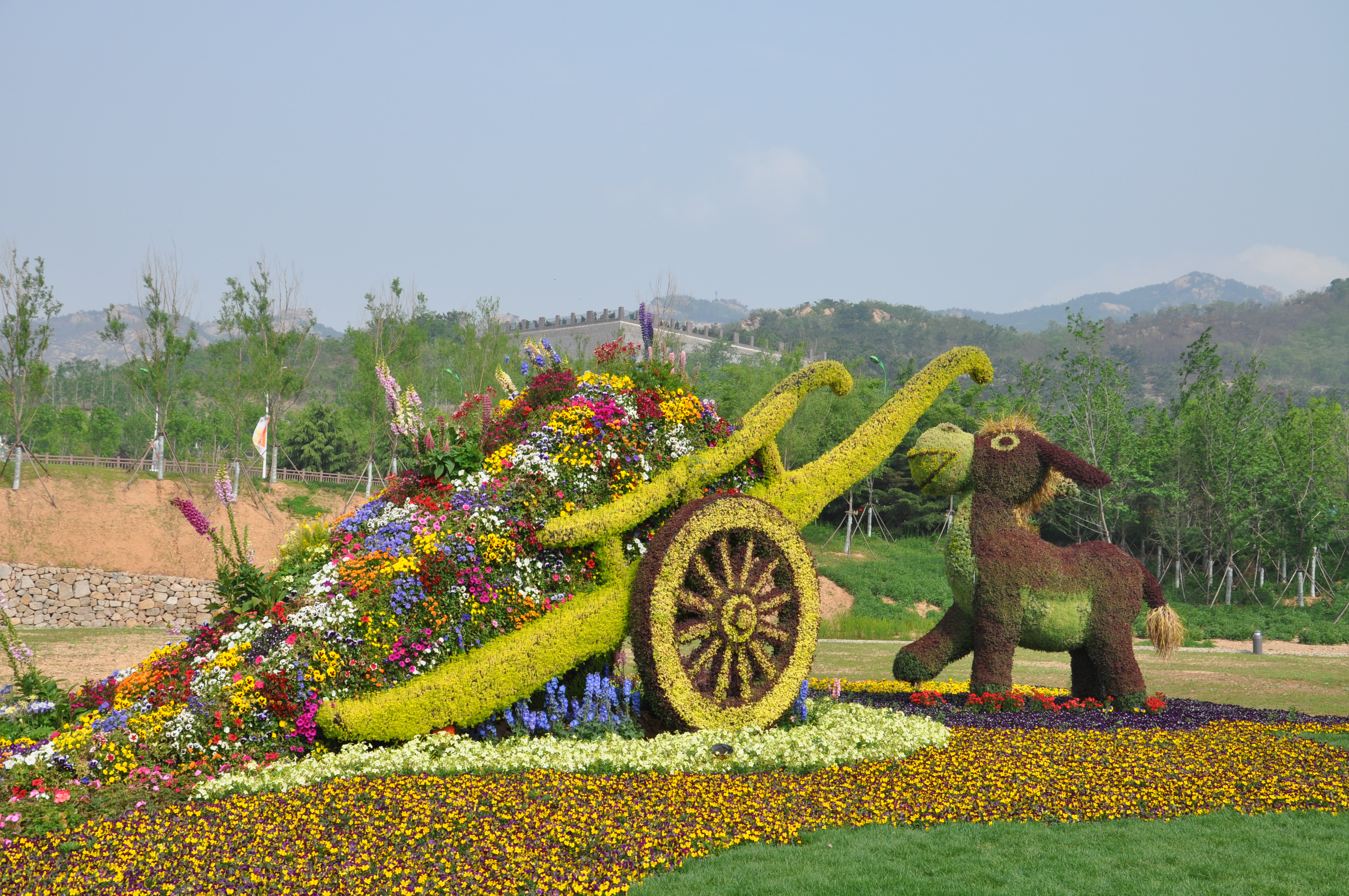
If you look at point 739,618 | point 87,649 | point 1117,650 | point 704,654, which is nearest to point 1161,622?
point 1117,650

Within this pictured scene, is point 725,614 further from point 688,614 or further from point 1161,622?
point 1161,622

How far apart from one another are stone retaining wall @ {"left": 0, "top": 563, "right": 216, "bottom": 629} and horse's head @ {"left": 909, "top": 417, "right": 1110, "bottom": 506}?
61.7 feet

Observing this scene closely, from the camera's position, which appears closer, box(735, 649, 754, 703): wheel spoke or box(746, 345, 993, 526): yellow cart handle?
box(735, 649, 754, 703): wheel spoke

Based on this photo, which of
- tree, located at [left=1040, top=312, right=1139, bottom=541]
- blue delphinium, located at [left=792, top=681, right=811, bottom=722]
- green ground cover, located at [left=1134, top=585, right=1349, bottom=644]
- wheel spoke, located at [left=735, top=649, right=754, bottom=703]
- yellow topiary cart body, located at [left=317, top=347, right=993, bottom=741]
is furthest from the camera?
tree, located at [left=1040, top=312, right=1139, bottom=541]

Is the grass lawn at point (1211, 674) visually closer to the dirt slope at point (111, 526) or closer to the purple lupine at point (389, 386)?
the purple lupine at point (389, 386)

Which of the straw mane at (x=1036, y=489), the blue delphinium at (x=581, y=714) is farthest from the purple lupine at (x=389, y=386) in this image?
the straw mane at (x=1036, y=489)

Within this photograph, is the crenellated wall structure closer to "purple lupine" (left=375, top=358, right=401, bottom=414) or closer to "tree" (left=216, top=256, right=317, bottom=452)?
"tree" (left=216, top=256, right=317, bottom=452)

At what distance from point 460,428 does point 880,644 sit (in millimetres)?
14326

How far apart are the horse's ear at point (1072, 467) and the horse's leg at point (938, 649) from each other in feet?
6.36

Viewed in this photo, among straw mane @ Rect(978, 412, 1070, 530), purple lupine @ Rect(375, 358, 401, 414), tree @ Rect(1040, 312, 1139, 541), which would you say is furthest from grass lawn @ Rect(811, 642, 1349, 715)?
tree @ Rect(1040, 312, 1139, 541)

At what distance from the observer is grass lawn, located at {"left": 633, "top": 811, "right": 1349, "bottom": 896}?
4906 millimetres

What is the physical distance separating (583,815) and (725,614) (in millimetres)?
2519

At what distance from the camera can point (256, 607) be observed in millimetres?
7141

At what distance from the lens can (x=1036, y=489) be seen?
34.4ft
